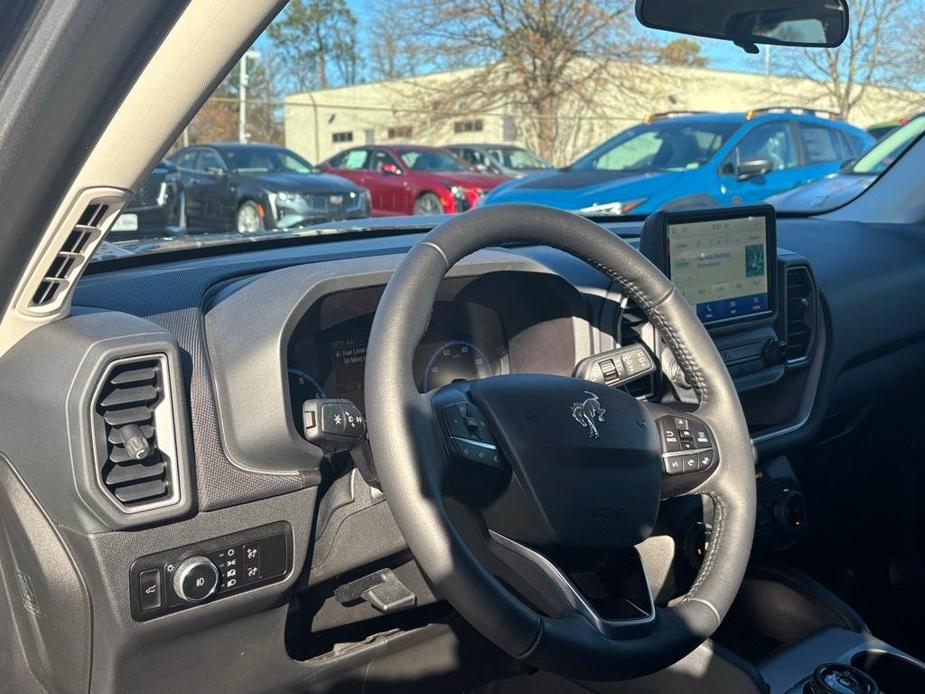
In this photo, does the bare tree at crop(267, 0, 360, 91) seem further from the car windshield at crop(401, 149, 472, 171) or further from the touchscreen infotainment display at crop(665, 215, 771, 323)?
the touchscreen infotainment display at crop(665, 215, 771, 323)

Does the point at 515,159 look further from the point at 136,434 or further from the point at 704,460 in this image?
the point at 136,434

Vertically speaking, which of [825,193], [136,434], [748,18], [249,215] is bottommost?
[249,215]

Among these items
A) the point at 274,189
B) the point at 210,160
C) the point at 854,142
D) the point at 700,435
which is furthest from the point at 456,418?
the point at 274,189

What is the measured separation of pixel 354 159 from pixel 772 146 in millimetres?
8965

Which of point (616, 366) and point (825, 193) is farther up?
point (825, 193)

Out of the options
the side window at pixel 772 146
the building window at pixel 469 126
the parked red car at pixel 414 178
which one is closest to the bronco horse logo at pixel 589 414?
the side window at pixel 772 146

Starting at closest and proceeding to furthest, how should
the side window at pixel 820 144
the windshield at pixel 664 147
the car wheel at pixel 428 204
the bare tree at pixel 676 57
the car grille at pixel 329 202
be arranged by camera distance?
1. the windshield at pixel 664 147
2. the side window at pixel 820 144
3. the car grille at pixel 329 202
4. the car wheel at pixel 428 204
5. the bare tree at pixel 676 57

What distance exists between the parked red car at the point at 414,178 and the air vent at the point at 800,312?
34.7 ft

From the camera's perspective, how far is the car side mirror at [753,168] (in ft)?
23.5

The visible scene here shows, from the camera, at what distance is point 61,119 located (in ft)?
4.43

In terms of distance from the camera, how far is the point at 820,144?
341 inches

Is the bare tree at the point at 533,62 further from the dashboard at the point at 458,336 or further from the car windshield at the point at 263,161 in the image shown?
the dashboard at the point at 458,336

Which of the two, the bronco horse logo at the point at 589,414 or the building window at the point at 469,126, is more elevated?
the building window at the point at 469,126

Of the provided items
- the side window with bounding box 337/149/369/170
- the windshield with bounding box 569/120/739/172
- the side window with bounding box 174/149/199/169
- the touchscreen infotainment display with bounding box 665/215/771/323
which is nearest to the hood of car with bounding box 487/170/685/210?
the windshield with bounding box 569/120/739/172
